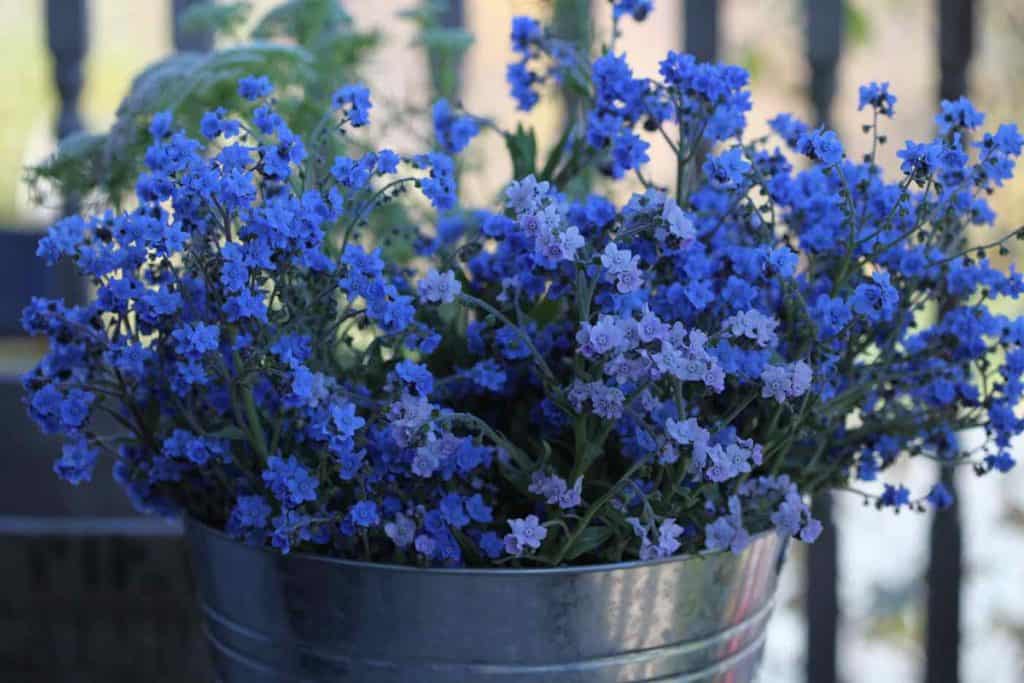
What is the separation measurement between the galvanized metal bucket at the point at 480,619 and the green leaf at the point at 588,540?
→ 2 cm

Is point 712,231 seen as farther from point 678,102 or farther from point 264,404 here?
point 264,404

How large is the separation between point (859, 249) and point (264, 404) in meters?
0.37

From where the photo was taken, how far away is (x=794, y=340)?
79cm

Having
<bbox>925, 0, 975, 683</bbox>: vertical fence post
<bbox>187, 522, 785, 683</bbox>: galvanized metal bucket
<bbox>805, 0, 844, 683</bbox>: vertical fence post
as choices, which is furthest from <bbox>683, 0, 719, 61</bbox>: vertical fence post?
<bbox>187, 522, 785, 683</bbox>: galvanized metal bucket

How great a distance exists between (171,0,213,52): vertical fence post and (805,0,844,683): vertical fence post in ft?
2.55

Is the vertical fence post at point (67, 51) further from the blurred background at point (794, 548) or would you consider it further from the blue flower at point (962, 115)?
the blue flower at point (962, 115)

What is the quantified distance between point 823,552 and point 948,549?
0.16m

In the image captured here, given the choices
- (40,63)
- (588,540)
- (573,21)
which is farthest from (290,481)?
(40,63)

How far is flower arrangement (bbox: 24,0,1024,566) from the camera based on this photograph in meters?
0.66

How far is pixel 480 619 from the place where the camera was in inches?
26.5

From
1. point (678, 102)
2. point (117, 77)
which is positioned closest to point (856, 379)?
point (678, 102)

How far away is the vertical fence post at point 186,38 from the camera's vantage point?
169 centimetres

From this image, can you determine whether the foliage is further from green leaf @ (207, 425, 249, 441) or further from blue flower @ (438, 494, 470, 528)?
blue flower @ (438, 494, 470, 528)

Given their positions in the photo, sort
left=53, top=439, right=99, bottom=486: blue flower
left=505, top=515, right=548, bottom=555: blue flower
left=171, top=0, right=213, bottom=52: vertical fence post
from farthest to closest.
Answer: left=171, top=0, right=213, bottom=52: vertical fence post
left=53, top=439, right=99, bottom=486: blue flower
left=505, top=515, right=548, bottom=555: blue flower
